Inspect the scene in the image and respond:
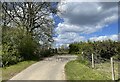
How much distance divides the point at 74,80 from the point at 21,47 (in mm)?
18360

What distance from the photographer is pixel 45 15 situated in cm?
4400

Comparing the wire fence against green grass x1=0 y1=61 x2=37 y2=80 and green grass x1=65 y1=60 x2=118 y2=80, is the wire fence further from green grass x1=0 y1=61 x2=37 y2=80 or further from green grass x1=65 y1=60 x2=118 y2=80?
green grass x1=0 y1=61 x2=37 y2=80

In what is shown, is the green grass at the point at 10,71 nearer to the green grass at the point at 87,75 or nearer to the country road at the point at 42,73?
the country road at the point at 42,73

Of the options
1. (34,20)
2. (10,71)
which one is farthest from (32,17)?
(10,71)

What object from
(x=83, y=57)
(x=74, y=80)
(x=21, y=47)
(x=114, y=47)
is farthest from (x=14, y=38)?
(x=74, y=80)

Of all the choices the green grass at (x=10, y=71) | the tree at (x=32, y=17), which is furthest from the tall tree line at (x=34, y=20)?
the green grass at (x=10, y=71)

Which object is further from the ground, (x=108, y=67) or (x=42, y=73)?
(x=108, y=67)

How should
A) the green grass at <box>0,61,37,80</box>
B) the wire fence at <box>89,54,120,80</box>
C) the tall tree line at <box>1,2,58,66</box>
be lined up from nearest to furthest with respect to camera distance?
the wire fence at <box>89,54,120,80</box> → the green grass at <box>0,61,37,80</box> → the tall tree line at <box>1,2,58,66</box>

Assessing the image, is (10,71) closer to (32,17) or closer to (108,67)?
(108,67)

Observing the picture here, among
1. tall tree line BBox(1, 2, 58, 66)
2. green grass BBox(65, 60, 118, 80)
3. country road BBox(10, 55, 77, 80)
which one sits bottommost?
country road BBox(10, 55, 77, 80)

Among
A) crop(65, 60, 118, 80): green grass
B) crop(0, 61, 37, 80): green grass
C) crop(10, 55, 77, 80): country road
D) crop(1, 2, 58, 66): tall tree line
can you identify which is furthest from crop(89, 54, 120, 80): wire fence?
crop(1, 2, 58, 66): tall tree line

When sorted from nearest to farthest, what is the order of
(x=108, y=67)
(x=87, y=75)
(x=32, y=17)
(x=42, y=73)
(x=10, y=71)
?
(x=87, y=75) < (x=42, y=73) < (x=10, y=71) < (x=108, y=67) < (x=32, y=17)

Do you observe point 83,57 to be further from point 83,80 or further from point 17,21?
point 17,21

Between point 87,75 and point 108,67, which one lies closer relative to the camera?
point 87,75
